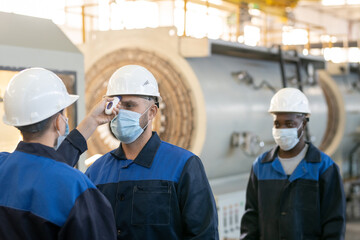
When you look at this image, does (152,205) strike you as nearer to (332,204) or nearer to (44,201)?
(44,201)

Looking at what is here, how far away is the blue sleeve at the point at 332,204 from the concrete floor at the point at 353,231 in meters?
4.23

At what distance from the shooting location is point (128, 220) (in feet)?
8.10

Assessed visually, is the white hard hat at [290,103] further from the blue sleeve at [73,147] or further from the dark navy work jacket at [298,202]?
the blue sleeve at [73,147]

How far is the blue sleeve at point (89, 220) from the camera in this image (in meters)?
1.88

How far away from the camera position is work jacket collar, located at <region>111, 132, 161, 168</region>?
255 cm

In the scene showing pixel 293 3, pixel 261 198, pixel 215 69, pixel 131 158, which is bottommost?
pixel 261 198

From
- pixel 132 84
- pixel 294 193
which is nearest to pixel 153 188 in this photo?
pixel 132 84

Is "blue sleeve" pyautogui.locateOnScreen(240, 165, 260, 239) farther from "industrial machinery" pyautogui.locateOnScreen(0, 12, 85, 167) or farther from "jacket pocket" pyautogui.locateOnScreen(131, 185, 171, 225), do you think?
"industrial machinery" pyautogui.locateOnScreen(0, 12, 85, 167)

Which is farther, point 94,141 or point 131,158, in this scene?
point 94,141

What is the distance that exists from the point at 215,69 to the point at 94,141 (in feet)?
5.37

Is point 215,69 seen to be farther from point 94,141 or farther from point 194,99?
point 94,141

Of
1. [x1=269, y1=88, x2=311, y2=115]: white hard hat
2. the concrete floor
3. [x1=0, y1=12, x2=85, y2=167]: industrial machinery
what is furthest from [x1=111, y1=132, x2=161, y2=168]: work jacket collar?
the concrete floor

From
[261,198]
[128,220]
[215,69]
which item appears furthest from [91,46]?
[128,220]

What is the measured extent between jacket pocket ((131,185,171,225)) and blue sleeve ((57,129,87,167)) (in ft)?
1.24
